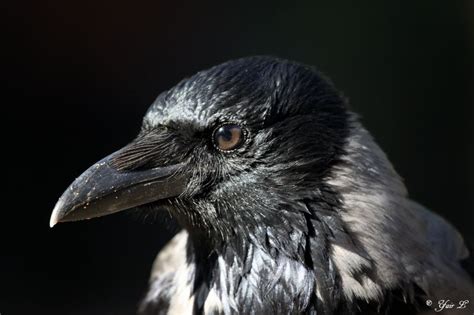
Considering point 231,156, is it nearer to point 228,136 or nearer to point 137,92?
point 228,136

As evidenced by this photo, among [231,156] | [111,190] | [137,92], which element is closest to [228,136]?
[231,156]

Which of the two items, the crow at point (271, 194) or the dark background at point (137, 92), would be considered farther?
the dark background at point (137, 92)

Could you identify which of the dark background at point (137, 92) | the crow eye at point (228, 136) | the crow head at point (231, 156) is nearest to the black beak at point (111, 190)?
the crow head at point (231, 156)

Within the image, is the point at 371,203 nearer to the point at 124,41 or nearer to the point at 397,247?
the point at 397,247

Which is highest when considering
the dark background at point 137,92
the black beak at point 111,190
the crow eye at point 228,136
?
the crow eye at point 228,136

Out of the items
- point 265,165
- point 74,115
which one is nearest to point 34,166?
point 74,115

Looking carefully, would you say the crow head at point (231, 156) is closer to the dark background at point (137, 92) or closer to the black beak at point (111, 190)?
the black beak at point (111, 190)

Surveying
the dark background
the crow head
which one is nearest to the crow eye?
the crow head
